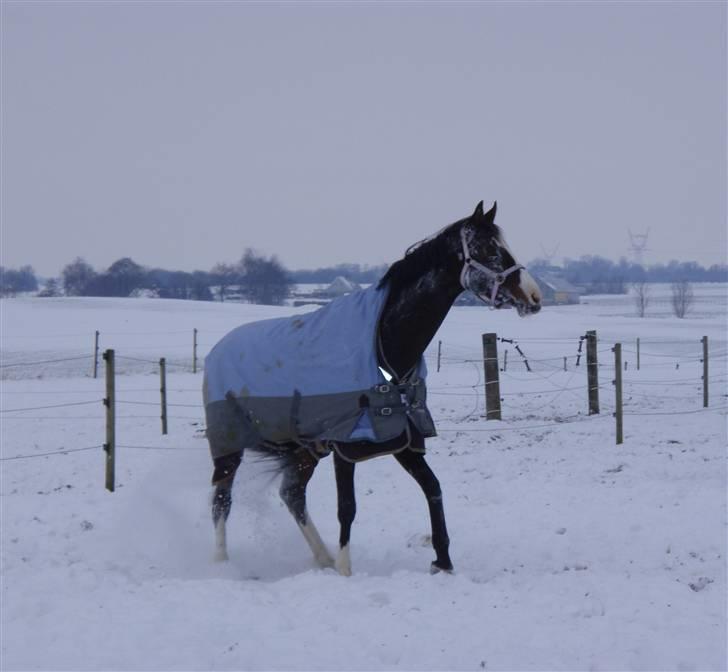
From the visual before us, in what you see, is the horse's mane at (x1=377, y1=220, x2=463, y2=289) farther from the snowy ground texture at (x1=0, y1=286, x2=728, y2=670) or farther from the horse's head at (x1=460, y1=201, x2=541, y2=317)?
the snowy ground texture at (x1=0, y1=286, x2=728, y2=670)

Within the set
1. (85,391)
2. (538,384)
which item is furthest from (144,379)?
(538,384)

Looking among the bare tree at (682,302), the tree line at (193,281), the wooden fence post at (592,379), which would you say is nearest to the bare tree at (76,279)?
the tree line at (193,281)

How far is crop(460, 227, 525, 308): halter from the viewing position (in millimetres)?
5000

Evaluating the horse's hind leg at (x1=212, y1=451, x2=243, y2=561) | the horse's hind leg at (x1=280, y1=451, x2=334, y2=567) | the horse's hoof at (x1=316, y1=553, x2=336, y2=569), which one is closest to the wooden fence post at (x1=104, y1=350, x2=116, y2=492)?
the horse's hind leg at (x1=212, y1=451, x2=243, y2=561)

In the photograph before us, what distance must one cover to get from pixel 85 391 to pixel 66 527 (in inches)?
499

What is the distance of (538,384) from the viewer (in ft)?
67.4

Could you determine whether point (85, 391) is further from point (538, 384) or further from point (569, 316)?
point (569, 316)

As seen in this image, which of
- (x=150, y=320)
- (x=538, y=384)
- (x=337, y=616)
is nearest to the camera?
(x=337, y=616)

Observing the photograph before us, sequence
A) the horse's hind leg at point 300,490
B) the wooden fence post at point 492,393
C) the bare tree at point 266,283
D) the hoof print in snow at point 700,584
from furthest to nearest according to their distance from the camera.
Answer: the bare tree at point 266,283
the wooden fence post at point 492,393
the horse's hind leg at point 300,490
the hoof print in snow at point 700,584

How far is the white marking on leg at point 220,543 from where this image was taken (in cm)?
604

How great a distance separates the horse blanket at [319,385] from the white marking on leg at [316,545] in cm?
65

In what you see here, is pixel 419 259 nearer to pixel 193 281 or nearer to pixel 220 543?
pixel 220 543

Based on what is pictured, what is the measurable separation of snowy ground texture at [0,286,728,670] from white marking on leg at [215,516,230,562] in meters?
0.10

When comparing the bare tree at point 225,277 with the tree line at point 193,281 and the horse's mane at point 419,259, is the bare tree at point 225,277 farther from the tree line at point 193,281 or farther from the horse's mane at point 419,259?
the horse's mane at point 419,259
